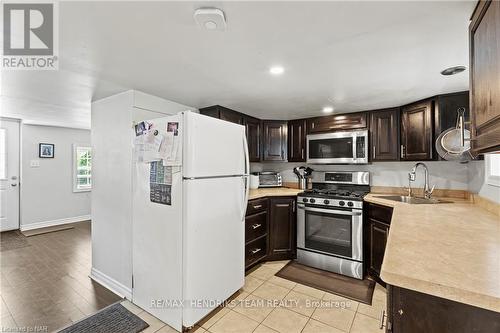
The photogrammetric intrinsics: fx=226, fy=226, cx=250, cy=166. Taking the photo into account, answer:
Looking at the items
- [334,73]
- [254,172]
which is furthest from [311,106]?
[254,172]

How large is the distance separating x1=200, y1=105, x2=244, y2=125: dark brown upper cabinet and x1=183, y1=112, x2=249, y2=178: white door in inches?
28.6

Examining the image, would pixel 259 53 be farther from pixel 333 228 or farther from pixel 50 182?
pixel 50 182

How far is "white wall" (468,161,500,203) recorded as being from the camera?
6.42 feet

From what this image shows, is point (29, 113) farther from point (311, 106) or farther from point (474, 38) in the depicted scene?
point (474, 38)

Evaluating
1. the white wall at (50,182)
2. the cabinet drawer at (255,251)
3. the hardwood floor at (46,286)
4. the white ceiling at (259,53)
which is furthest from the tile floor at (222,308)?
the white ceiling at (259,53)

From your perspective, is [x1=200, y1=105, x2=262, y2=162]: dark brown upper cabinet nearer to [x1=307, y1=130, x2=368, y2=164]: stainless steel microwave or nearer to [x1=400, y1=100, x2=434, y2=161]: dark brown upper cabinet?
[x1=307, y1=130, x2=368, y2=164]: stainless steel microwave

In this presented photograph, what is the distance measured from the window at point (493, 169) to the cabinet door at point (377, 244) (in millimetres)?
952

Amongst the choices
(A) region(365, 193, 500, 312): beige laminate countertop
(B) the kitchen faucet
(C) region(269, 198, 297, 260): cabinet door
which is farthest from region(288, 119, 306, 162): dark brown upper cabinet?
(A) region(365, 193, 500, 312): beige laminate countertop

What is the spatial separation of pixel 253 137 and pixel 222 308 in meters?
2.31

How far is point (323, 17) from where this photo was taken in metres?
1.19

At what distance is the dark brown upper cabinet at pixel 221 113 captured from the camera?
289 centimetres

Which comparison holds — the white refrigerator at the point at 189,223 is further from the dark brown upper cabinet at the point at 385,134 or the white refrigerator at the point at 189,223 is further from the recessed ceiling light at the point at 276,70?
the dark brown upper cabinet at the point at 385,134

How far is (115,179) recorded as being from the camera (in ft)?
7.99

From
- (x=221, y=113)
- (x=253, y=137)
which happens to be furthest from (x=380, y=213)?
(x=221, y=113)
